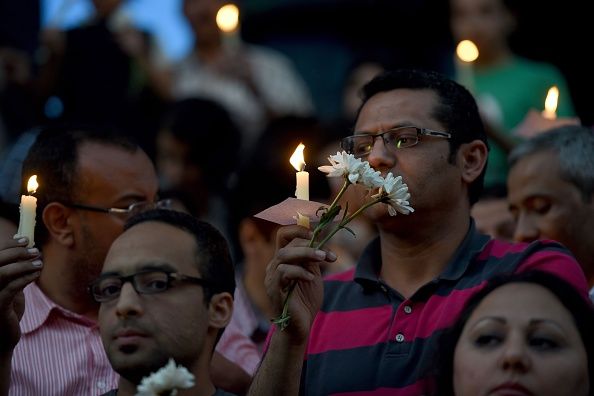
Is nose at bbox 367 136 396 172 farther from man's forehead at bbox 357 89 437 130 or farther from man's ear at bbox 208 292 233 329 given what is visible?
man's ear at bbox 208 292 233 329

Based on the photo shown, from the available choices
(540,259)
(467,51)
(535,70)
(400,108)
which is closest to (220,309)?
(400,108)

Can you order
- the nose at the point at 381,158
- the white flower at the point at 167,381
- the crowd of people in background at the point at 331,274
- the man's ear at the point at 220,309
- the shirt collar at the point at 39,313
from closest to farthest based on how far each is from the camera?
1. the white flower at the point at 167,381
2. the crowd of people in background at the point at 331,274
3. the man's ear at the point at 220,309
4. the nose at the point at 381,158
5. the shirt collar at the point at 39,313

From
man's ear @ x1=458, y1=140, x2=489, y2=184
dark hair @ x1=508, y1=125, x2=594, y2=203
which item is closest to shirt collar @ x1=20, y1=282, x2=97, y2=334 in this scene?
man's ear @ x1=458, y1=140, x2=489, y2=184

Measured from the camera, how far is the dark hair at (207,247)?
215 inches

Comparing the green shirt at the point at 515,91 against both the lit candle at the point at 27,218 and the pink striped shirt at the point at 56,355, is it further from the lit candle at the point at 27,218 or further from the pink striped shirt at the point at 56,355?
the lit candle at the point at 27,218

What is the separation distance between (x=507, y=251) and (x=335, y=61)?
5.15m

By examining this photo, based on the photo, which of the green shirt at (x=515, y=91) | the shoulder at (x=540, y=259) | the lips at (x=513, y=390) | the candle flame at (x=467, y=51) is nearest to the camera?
the lips at (x=513, y=390)

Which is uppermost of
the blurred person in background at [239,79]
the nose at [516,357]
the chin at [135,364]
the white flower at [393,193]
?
the blurred person in background at [239,79]

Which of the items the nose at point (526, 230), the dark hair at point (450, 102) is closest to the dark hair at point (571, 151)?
the nose at point (526, 230)

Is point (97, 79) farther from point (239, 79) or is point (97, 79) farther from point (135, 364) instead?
point (135, 364)

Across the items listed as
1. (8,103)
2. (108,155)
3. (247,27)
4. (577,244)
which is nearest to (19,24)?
(8,103)

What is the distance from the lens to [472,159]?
5.85 m

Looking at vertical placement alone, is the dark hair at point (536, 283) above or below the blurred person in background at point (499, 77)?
below

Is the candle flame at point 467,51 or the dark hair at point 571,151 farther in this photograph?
the candle flame at point 467,51
